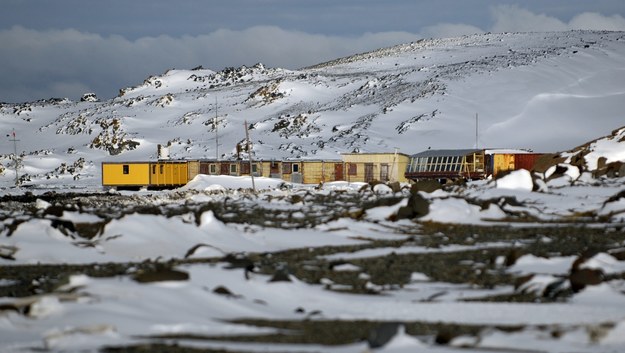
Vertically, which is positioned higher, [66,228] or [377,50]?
[377,50]

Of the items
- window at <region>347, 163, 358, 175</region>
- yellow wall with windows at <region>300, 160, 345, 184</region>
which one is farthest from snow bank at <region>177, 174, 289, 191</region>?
window at <region>347, 163, 358, 175</region>

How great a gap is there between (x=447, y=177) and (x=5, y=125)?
98.5 m

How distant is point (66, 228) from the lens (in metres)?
22.6

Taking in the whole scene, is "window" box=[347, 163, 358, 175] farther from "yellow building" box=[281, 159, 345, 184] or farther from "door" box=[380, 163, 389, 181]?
"door" box=[380, 163, 389, 181]

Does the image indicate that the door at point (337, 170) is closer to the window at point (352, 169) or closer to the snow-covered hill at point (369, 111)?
the window at point (352, 169)

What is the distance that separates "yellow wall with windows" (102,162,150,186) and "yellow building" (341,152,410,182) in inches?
580

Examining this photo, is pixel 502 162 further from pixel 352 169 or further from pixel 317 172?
pixel 317 172

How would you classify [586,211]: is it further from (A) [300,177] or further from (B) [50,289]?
(A) [300,177]

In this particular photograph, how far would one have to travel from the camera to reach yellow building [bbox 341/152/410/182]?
66125 mm

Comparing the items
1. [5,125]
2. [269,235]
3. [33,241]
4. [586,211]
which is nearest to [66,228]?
[33,241]

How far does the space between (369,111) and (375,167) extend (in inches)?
1713

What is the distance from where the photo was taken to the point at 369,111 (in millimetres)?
109750

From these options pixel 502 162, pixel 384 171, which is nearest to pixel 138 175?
pixel 384 171

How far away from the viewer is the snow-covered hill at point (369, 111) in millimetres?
93625
